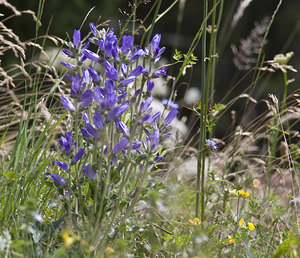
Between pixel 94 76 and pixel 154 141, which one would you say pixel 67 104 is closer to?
pixel 94 76

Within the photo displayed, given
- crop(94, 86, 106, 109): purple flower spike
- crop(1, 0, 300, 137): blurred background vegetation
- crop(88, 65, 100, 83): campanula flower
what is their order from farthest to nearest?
1. crop(1, 0, 300, 137): blurred background vegetation
2. crop(88, 65, 100, 83): campanula flower
3. crop(94, 86, 106, 109): purple flower spike

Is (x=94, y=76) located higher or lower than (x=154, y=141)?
higher

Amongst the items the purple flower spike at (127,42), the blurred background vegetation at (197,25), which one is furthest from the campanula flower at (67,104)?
the blurred background vegetation at (197,25)

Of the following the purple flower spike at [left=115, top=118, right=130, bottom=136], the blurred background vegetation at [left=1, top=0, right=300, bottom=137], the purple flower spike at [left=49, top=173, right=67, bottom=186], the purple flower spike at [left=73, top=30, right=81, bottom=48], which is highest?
the purple flower spike at [left=73, top=30, right=81, bottom=48]

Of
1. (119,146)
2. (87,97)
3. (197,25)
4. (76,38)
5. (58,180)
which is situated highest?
(76,38)

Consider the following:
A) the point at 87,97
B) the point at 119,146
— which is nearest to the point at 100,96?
the point at 87,97

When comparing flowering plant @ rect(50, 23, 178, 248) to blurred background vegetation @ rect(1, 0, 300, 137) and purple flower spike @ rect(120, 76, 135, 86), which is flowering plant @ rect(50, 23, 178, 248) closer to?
purple flower spike @ rect(120, 76, 135, 86)

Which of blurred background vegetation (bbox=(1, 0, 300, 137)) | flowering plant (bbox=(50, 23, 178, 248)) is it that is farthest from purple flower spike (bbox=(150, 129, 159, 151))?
blurred background vegetation (bbox=(1, 0, 300, 137))

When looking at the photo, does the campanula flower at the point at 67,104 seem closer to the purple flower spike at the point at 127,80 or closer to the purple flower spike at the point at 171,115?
the purple flower spike at the point at 127,80

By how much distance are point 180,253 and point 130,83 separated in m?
0.56

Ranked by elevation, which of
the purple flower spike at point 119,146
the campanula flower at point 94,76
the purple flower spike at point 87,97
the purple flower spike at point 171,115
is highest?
the campanula flower at point 94,76

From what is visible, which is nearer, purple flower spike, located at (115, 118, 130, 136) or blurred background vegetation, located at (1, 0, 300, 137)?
purple flower spike, located at (115, 118, 130, 136)

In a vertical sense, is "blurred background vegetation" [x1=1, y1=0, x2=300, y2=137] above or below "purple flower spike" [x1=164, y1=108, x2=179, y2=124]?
below

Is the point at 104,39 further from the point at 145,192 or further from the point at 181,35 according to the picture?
the point at 181,35
